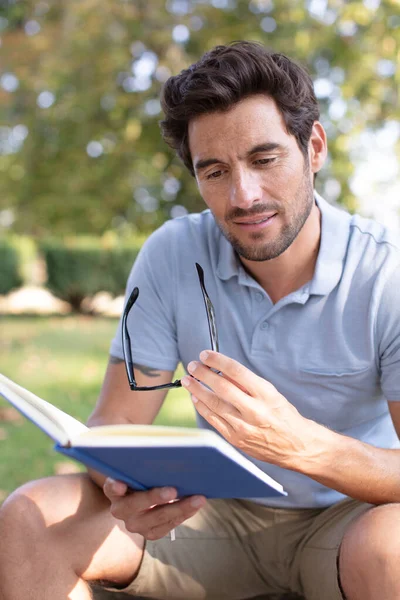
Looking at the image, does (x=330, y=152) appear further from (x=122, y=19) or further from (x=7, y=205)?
(x=7, y=205)

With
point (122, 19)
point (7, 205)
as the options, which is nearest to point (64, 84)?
point (122, 19)

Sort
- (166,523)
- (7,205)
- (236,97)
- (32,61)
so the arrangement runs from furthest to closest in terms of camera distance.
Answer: (7,205) → (32,61) → (236,97) → (166,523)

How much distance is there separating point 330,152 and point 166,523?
8480 millimetres

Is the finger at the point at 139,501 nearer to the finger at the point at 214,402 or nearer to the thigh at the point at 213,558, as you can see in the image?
the finger at the point at 214,402

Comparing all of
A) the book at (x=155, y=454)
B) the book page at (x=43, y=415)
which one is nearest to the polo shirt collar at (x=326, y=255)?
the book at (x=155, y=454)

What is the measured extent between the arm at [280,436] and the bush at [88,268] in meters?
9.90

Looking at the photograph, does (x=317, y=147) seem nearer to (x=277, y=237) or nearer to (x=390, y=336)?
Answer: (x=277, y=237)

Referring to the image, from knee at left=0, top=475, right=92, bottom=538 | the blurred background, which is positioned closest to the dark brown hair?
knee at left=0, top=475, right=92, bottom=538

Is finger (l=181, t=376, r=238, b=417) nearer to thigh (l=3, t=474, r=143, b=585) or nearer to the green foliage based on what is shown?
thigh (l=3, t=474, r=143, b=585)

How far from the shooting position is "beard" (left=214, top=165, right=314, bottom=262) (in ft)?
6.63

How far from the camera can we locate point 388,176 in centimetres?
1177

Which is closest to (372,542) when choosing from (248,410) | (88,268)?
(248,410)

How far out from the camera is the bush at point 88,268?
1154cm

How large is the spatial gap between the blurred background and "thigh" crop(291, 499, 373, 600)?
2782mm
